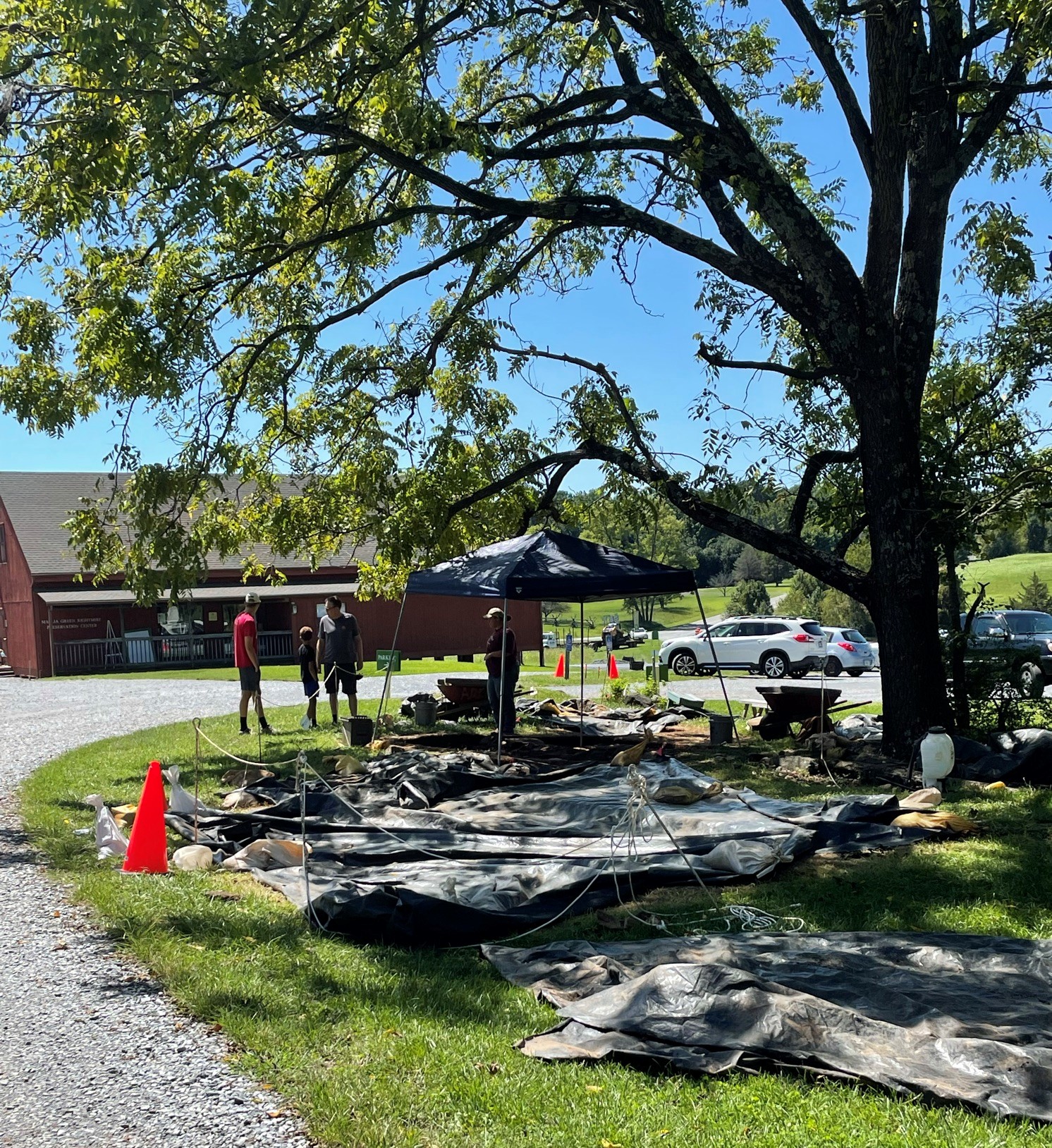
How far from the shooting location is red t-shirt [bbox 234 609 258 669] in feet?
51.3

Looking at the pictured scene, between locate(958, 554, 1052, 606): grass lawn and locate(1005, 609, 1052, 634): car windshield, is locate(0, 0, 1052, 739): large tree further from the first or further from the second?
locate(958, 554, 1052, 606): grass lawn

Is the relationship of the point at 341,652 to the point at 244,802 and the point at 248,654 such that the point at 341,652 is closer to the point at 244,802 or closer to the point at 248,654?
the point at 248,654

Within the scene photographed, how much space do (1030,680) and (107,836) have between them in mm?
10314

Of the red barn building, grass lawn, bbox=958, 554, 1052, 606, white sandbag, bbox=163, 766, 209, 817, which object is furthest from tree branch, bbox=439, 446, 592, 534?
grass lawn, bbox=958, 554, 1052, 606

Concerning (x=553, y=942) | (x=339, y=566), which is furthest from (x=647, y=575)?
(x=339, y=566)

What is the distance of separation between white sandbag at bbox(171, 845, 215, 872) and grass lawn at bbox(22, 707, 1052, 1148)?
1.04ft

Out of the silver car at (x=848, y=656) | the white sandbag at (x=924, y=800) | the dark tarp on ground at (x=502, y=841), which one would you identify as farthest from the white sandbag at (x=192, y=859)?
the silver car at (x=848, y=656)

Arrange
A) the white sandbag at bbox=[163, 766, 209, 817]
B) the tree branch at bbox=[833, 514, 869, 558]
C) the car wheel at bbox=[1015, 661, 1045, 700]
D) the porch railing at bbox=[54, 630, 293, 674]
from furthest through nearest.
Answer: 1. the porch railing at bbox=[54, 630, 293, 674]
2. the tree branch at bbox=[833, 514, 869, 558]
3. the car wheel at bbox=[1015, 661, 1045, 700]
4. the white sandbag at bbox=[163, 766, 209, 817]

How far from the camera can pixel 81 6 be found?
7.93m

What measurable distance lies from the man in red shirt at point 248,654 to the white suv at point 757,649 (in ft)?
56.2

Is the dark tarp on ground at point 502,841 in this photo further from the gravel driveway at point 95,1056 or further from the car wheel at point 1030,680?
the car wheel at point 1030,680

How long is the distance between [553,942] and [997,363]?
1049cm

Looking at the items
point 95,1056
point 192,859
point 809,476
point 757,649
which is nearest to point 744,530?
point 809,476

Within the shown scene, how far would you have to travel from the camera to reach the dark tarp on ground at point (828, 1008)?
4188mm
